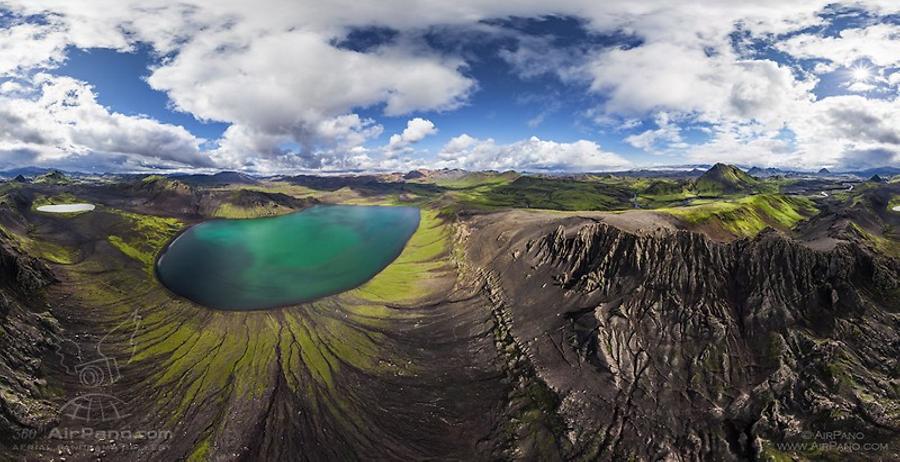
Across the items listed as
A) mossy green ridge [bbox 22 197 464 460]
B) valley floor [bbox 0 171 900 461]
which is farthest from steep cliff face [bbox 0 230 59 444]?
mossy green ridge [bbox 22 197 464 460]

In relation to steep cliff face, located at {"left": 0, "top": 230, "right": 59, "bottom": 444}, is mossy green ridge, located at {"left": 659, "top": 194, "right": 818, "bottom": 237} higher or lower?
higher

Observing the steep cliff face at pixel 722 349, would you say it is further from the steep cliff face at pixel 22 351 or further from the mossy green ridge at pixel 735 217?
the mossy green ridge at pixel 735 217

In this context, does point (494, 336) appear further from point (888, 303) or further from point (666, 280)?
point (888, 303)

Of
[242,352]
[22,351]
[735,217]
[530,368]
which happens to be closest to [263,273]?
[242,352]

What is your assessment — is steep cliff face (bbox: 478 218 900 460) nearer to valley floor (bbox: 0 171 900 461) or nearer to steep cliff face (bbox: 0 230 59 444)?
valley floor (bbox: 0 171 900 461)

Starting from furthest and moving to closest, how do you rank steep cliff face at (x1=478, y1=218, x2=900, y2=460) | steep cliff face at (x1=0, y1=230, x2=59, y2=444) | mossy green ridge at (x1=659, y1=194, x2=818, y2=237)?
mossy green ridge at (x1=659, y1=194, x2=818, y2=237) → steep cliff face at (x1=0, y1=230, x2=59, y2=444) → steep cliff face at (x1=478, y1=218, x2=900, y2=460)
